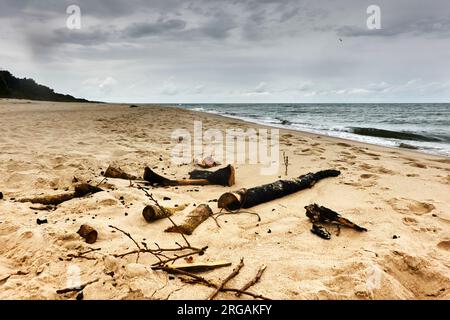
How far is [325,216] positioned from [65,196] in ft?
9.49

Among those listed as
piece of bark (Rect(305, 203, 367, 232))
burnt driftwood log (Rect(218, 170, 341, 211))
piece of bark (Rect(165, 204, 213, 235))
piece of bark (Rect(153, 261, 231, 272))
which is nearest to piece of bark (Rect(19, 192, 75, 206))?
piece of bark (Rect(165, 204, 213, 235))

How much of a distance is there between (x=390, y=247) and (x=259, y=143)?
19.3 ft

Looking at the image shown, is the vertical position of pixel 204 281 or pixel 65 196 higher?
pixel 65 196

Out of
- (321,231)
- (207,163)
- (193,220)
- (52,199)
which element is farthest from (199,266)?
(207,163)

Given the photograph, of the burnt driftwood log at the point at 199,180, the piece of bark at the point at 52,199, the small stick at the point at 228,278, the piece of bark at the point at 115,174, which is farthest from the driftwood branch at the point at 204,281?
the piece of bark at the point at 115,174

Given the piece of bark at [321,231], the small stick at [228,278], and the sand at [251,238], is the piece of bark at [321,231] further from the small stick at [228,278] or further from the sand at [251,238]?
the small stick at [228,278]

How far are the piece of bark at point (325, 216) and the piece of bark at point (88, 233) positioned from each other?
2033mm

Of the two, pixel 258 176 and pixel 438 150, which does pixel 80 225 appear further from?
pixel 438 150

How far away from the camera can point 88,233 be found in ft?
8.16

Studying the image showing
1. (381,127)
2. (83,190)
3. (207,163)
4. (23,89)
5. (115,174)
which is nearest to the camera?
(83,190)

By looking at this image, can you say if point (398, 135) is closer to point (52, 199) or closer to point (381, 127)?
point (381, 127)

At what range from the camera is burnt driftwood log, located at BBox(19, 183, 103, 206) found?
3.26 m

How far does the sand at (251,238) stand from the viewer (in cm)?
193
